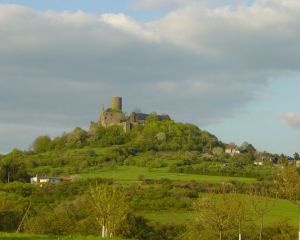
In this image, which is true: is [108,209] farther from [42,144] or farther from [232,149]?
[232,149]

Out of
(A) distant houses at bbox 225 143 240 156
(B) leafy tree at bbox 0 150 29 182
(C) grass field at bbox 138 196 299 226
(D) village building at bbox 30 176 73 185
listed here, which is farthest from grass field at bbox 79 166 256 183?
(A) distant houses at bbox 225 143 240 156

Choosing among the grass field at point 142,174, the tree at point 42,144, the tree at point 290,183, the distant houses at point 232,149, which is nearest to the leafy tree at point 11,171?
the grass field at point 142,174

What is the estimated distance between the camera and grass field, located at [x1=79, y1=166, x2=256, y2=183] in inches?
4232

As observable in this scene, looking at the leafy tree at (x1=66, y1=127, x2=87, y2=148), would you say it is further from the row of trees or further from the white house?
the row of trees

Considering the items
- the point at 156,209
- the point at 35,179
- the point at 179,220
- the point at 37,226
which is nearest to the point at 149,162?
the point at 35,179

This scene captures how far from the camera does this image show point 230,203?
50.4 metres

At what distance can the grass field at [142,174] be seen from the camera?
10750cm

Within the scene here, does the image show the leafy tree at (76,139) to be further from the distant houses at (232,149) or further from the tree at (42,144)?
the distant houses at (232,149)

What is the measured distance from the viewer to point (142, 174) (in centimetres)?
11394

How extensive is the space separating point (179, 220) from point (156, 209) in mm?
10867

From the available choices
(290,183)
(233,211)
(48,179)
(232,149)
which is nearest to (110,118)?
(232,149)

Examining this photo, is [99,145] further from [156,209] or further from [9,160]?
[156,209]

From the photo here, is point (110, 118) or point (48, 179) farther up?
point (110, 118)

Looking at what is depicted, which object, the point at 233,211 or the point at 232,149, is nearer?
the point at 233,211
